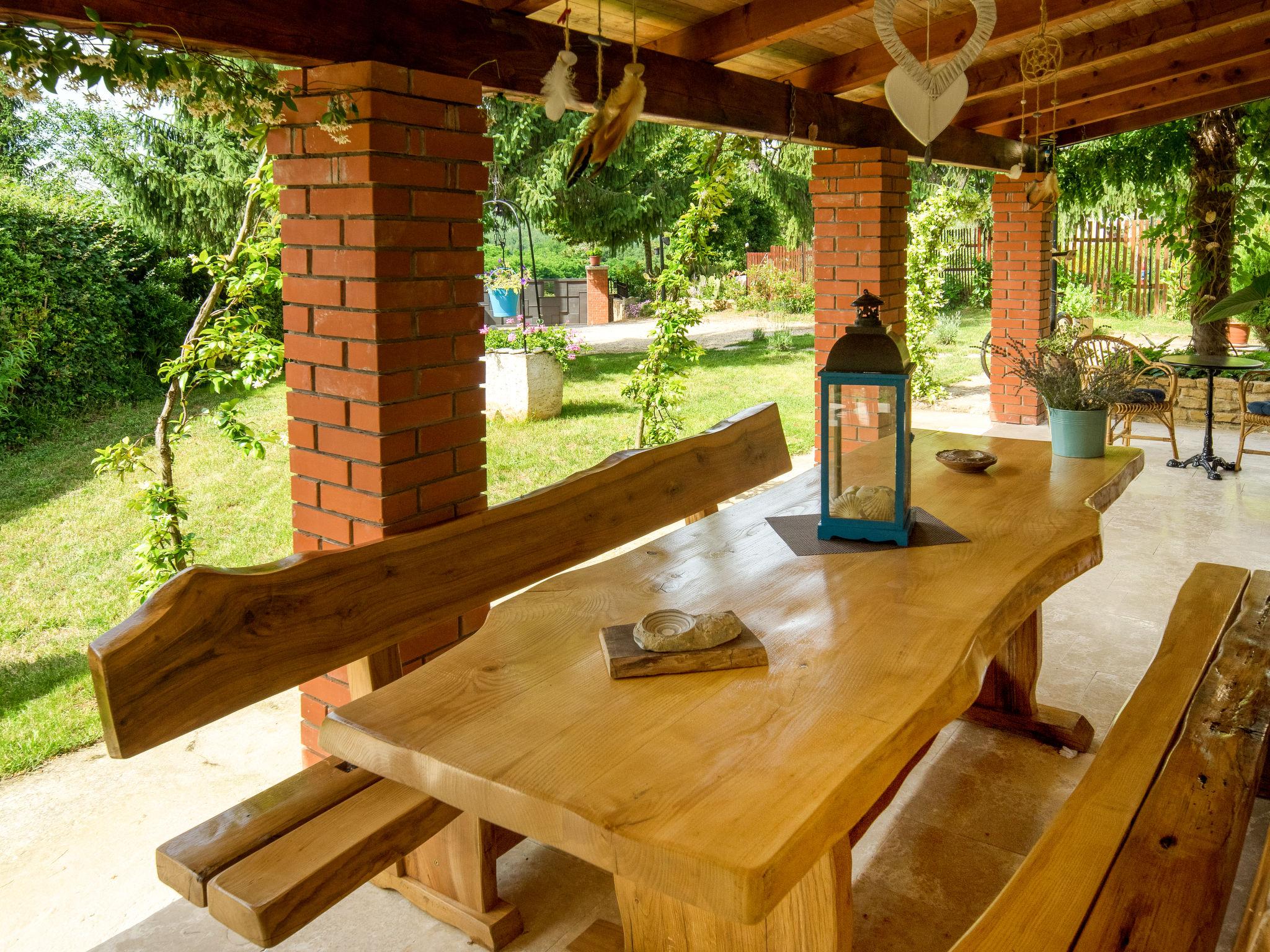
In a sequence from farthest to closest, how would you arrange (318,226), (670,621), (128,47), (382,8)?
(318,226) → (382,8) → (128,47) → (670,621)

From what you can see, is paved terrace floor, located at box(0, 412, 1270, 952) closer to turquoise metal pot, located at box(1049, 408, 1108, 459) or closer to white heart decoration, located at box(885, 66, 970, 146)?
turquoise metal pot, located at box(1049, 408, 1108, 459)

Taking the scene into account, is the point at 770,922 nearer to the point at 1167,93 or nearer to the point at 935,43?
the point at 935,43

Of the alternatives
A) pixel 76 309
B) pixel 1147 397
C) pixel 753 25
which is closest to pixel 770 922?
pixel 753 25

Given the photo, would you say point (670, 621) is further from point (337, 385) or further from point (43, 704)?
point (43, 704)

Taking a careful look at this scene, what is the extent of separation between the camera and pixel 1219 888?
1.60m

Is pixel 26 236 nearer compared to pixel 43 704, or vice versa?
pixel 43 704

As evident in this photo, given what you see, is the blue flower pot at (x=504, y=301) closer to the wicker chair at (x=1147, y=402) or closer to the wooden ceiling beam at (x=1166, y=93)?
the wooden ceiling beam at (x=1166, y=93)

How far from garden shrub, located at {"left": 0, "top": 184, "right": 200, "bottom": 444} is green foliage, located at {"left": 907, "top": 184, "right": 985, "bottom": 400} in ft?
22.0

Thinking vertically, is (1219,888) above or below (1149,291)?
below

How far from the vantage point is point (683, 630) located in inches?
70.4

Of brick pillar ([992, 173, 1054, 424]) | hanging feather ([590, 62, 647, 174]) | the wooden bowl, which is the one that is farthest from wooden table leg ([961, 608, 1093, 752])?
brick pillar ([992, 173, 1054, 424])

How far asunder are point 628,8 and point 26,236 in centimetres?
674

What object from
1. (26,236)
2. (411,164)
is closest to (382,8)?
(411,164)

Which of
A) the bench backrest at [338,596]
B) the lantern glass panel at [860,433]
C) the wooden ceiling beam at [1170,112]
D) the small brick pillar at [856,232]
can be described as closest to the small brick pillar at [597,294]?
the wooden ceiling beam at [1170,112]
